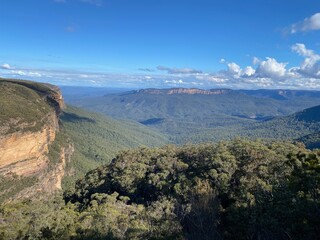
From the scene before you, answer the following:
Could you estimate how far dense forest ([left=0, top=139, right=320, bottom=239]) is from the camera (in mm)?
24688

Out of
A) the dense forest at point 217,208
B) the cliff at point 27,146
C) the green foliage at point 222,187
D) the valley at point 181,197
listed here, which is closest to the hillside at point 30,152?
the cliff at point 27,146

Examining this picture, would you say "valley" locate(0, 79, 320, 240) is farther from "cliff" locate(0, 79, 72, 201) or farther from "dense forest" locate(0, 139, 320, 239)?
"cliff" locate(0, 79, 72, 201)

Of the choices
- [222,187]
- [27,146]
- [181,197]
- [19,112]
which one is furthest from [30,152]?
[222,187]

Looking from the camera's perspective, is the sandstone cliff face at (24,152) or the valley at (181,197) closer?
the valley at (181,197)

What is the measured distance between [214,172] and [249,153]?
6.32 m

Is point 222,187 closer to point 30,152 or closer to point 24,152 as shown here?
point 24,152

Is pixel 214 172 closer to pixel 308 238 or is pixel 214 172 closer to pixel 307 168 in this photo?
pixel 307 168

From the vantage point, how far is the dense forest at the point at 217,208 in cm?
2469

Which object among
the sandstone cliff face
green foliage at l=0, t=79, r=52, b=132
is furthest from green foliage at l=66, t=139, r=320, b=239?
green foliage at l=0, t=79, r=52, b=132

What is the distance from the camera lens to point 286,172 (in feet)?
111

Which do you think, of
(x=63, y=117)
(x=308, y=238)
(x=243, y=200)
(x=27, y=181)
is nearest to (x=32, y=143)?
(x=27, y=181)

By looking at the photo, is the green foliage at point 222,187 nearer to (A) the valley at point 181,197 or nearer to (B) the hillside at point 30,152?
(A) the valley at point 181,197

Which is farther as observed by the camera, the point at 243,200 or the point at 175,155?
the point at 175,155

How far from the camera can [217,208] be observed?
28078 millimetres
